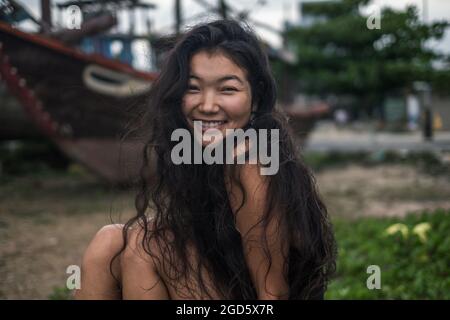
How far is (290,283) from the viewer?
1530mm

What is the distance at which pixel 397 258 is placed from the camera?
11.7 ft

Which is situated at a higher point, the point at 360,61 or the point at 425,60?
the point at 360,61

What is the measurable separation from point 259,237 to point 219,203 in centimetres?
16

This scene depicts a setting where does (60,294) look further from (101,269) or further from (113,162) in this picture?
(113,162)

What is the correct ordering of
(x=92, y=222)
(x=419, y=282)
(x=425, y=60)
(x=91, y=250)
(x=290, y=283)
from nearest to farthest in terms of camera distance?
1. (x=91, y=250)
2. (x=290, y=283)
3. (x=419, y=282)
4. (x=92, y=222)
5. (x=425, y=60)

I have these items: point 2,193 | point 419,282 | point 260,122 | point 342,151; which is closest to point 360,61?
point 342,151

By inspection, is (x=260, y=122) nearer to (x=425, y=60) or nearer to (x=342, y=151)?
(x=425, y=60)

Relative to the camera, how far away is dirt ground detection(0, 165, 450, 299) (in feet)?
11.7

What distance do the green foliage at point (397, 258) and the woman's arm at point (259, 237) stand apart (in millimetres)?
1452

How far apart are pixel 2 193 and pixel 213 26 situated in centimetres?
635

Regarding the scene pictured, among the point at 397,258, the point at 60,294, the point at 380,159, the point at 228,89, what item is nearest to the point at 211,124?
the point at 228,89

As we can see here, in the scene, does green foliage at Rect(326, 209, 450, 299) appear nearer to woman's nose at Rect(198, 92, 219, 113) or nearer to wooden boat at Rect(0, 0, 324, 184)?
woman's nose at Rect(198, 92, 219, 113)

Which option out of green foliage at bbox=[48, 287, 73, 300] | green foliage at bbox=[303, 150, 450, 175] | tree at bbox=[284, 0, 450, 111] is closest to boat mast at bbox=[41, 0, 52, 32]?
green foliage at bbox=[48, 287, 73, 300]

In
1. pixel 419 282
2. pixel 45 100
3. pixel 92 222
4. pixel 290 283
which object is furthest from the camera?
pixel 45 100
